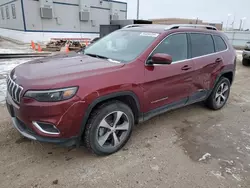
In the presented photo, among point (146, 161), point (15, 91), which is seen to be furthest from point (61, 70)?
point (146, 161)

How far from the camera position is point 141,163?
265 centimetres

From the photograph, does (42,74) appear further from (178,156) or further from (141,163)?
(178,156)

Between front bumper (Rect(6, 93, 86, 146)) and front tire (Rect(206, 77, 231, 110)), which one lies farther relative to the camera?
front tire (Rect(206, 77, 231, 110))

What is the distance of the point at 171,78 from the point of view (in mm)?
3146

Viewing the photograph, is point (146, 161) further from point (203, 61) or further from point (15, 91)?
point (203, 61)

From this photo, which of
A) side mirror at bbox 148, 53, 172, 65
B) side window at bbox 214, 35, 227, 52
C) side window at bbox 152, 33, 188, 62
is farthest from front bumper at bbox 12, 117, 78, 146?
side window at bbox 214, 35, 227, 52

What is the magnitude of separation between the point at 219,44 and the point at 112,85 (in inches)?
113

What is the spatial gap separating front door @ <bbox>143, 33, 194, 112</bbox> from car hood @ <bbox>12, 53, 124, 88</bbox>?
0.57 m

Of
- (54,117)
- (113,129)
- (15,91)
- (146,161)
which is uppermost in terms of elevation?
(15,91)

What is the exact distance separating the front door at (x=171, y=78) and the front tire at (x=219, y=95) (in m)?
0.95

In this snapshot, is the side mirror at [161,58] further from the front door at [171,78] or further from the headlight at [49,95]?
the headlight at [49,95]

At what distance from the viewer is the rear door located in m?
3.60

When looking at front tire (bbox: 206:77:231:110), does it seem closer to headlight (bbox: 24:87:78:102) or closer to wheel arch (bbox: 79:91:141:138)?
wheel arch (bbox: 79:91:141:138)

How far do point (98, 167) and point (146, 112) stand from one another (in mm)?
1042
